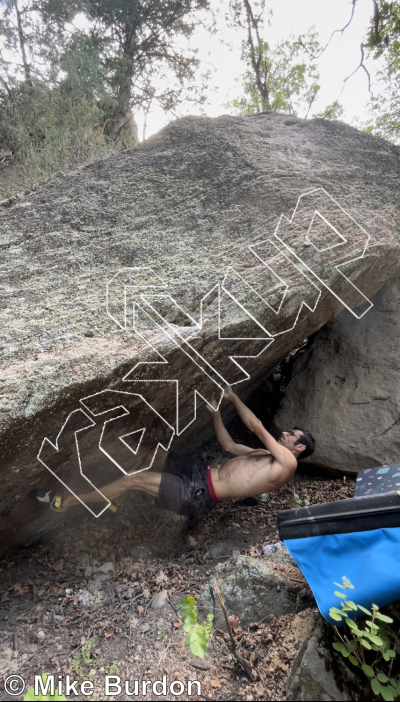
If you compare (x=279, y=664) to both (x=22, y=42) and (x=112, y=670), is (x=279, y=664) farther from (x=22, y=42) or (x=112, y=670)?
(x=22, y=42)

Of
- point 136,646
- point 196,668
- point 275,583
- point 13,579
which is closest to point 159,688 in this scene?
point 196,668

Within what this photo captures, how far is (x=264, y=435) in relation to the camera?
2.67 meters

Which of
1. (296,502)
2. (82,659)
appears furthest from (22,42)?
(82,659)

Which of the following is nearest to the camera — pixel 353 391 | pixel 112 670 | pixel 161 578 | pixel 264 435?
pixel 112 670

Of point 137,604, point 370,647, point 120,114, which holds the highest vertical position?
point 120,114

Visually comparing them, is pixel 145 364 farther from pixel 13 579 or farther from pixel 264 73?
pixel 264 73

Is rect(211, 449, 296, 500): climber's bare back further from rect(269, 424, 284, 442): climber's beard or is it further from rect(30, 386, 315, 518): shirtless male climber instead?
rect(269, 424, 284, 442): climber's beard

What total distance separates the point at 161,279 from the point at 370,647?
6.69 ft

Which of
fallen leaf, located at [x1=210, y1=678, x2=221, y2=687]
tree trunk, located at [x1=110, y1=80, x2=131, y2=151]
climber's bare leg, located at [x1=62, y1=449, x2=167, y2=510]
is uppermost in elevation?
tree trunk, located at [x1=110, y1=80, x2=131, y2=151]

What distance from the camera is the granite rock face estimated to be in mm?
1998

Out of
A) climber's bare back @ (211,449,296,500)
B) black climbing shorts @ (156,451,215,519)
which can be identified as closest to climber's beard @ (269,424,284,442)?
climber's bare back @ (211,449,296,500)

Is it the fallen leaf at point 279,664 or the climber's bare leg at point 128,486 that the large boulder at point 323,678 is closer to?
the fallen leaf at point 279,664

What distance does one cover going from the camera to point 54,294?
2.23m

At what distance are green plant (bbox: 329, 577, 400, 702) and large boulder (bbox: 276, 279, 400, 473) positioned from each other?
1923 mm
